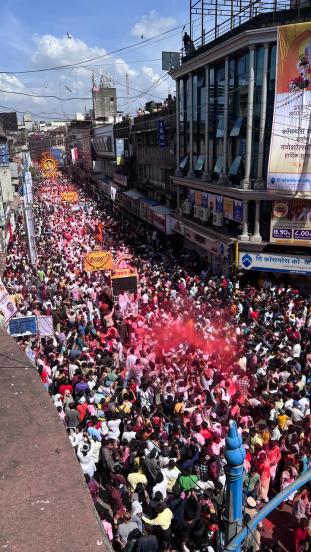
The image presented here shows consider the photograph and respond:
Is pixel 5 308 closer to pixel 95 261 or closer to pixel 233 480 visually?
pixel 95 261

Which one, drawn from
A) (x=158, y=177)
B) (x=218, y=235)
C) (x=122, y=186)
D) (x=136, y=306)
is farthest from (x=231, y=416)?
(x=122, y=186)

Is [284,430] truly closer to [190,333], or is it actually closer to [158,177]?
[190,333]

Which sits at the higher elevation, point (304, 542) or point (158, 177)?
point (158, 177)

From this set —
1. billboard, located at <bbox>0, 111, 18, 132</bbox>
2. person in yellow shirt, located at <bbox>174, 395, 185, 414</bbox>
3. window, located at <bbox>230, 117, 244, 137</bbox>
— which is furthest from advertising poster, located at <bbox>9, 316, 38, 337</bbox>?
billboard, located at <bbox>0, 111, 18, 132</bbox>

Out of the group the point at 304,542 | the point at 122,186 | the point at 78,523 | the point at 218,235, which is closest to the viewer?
the point at 78,523

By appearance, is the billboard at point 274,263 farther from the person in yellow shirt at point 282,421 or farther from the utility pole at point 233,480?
the utility pole at point 233,480

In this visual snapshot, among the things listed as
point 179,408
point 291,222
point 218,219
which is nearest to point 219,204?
point 218,219

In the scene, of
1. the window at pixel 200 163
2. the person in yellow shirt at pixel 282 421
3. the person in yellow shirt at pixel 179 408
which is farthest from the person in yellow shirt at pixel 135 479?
the window at pixel 200 163
